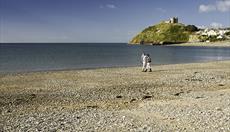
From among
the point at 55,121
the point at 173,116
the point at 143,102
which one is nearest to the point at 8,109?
the point at 55,121

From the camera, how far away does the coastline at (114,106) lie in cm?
1467

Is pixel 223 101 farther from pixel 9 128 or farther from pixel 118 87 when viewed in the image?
pixel 9 128

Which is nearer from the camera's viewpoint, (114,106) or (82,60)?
(114,106)

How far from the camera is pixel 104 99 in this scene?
2203 cm

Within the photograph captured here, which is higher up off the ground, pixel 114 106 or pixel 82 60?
pixel 82 60

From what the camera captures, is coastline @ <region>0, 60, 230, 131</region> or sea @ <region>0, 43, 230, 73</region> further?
sea @ <region>0, 43, 230, 73</region>

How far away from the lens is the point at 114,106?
1938 cm

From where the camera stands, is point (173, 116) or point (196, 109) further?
point (196, 109)

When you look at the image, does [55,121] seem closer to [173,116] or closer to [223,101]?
[173,116]

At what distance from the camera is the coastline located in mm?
14669

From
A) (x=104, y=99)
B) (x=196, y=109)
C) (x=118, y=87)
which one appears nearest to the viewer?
(x=196, y=109)

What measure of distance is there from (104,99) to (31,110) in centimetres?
506

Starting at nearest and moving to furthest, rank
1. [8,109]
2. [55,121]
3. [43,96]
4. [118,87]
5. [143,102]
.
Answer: [55,121], [8,109], [143,102], [43,96], [118,87]

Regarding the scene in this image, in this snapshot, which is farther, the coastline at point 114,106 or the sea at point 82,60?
the sea at point 82,60
